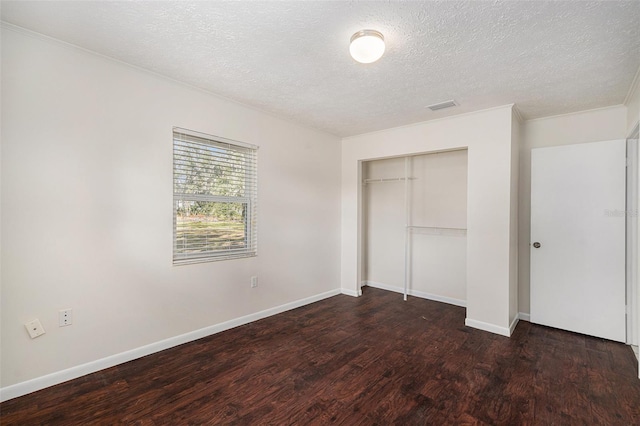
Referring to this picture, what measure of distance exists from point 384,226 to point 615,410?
339 centimetres

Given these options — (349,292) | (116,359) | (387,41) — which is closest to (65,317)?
(116,359)

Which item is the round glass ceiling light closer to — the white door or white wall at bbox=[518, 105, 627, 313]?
the white door

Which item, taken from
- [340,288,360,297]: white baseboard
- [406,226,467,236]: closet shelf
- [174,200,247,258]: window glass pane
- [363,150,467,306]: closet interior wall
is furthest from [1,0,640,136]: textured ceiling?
[340,288,360,297]: white baseboard

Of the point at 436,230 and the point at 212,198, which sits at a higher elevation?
the point at 212,198

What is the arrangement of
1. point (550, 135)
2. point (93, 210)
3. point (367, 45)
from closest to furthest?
point (367, 45) < point (93, 210) < point (550, 135)

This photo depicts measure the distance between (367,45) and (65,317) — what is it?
297 centimetres

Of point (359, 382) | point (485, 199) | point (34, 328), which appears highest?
point (485, 199)

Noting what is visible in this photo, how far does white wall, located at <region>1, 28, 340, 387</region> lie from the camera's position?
6.81ft

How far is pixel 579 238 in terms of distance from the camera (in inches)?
131

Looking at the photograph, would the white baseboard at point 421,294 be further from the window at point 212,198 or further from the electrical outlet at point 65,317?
the electrical outlet at point 65,317

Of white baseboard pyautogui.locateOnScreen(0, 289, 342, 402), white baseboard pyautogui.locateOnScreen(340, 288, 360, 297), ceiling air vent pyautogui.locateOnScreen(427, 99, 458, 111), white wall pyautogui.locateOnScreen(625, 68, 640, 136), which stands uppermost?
ceiling air vent pyautogui.locateOnScreen(427, 99, 458, 111)

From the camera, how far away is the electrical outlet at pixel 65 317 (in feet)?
7.37

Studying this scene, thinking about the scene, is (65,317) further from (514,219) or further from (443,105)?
(514,219)

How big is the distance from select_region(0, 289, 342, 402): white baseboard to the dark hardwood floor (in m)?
0.06
